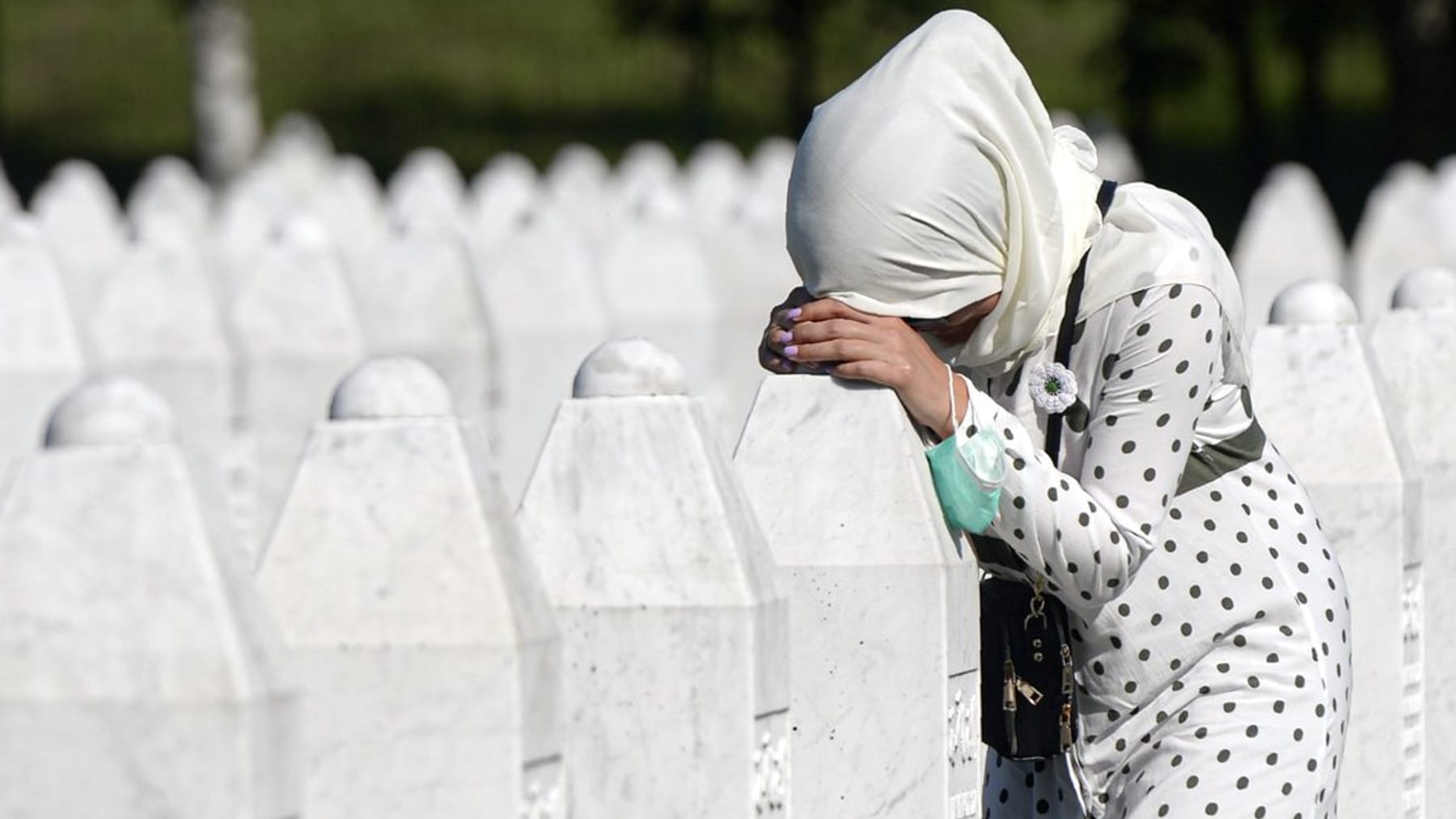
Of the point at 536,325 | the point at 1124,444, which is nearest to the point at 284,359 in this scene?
the point at 536,325

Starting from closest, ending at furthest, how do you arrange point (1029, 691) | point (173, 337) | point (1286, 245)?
point (1029, 691)
point (173, 337)
point (1286, 245)

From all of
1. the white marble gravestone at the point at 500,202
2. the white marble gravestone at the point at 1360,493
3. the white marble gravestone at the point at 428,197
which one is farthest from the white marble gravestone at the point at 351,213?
the white marble gravestone at the point at 1360,493

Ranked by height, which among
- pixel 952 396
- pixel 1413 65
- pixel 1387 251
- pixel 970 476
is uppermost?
pixel 1413 65

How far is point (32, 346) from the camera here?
7465 mm

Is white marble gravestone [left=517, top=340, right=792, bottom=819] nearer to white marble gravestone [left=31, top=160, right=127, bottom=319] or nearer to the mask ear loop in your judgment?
the mask ear loop

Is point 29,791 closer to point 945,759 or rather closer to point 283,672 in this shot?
point 283,672

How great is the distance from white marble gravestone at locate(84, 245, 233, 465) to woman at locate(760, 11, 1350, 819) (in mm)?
4878

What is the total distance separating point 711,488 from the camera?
3480 mm

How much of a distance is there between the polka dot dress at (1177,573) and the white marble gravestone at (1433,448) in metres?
1.52

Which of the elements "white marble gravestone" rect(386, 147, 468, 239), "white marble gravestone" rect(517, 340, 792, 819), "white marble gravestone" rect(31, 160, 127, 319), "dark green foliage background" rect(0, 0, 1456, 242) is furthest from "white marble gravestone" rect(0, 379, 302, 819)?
"dark green foliage background" rect(0, 0, 1456, 242)

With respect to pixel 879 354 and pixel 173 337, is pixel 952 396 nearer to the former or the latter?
pixel 879 354

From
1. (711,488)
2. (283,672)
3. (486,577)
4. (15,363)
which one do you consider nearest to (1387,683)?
(711,488)

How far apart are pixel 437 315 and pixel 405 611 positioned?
19.0 feet

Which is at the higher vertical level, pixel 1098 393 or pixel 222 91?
pixel 222 91
